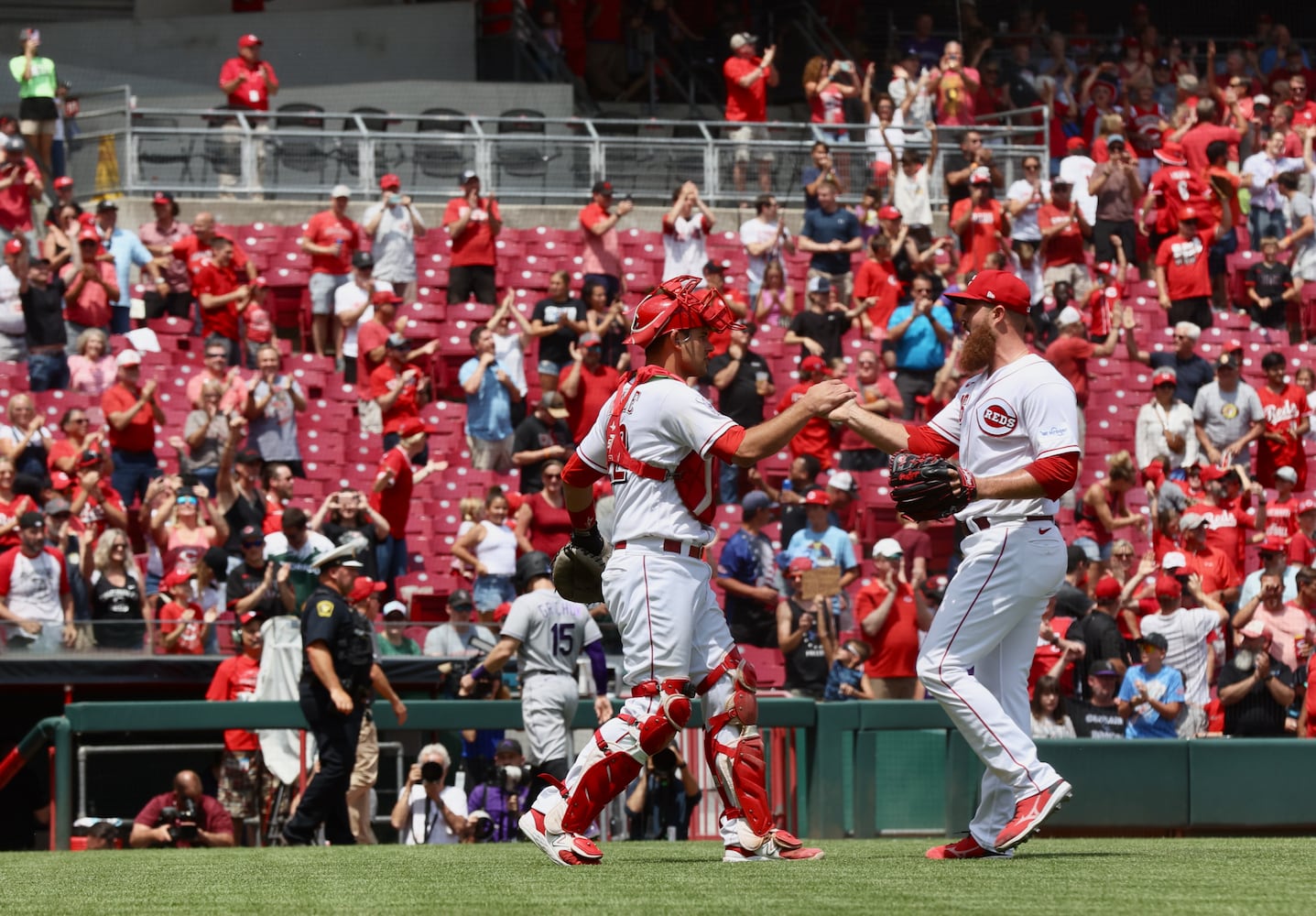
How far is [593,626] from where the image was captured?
11109 millimetres

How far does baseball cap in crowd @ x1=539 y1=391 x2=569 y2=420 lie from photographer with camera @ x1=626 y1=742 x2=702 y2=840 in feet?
16.2

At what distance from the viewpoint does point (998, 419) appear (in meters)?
6.98

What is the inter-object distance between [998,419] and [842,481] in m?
8.85

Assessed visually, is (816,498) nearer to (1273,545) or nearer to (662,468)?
(1273,545)

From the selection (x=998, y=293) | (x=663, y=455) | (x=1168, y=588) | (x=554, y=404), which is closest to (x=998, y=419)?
(x=998, y=293)

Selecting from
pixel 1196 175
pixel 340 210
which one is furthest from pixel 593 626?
pixel 1196 175

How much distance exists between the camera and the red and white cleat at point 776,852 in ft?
22.9

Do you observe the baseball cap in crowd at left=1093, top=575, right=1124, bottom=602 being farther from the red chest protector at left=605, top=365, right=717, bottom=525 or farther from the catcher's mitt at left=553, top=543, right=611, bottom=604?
the red chest protector at left=605, top=365, right=717, bottom=525

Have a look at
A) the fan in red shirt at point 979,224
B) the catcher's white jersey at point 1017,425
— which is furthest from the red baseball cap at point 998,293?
the fan in red shirt at point 979,224

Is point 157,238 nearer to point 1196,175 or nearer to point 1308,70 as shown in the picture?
point 1196,175

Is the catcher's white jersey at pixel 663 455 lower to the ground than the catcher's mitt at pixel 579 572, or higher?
higher

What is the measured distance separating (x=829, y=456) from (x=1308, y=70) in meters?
13.1

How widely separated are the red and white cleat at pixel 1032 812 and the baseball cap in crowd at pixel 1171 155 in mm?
15131

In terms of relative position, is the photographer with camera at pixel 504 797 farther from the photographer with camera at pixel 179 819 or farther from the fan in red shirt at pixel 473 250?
the fan in red shirt at pixel 473 250
